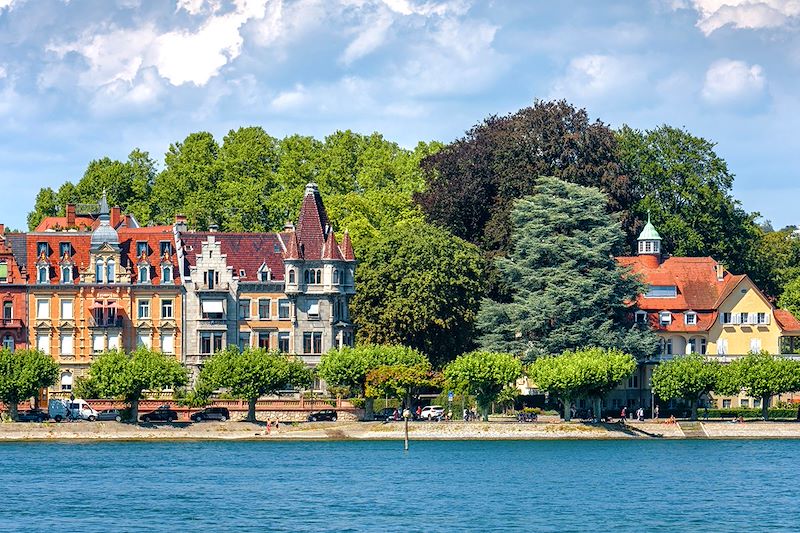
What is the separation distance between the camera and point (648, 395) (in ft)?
438

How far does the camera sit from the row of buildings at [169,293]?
131375 millimetres

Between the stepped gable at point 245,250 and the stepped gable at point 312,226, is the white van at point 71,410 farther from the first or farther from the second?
the stepped gable at point 312,226

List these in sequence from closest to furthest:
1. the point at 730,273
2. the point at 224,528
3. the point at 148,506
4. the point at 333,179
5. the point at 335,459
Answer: the point at 224,528 → the point at 148,506 → the point at 335,459 → the point at 730,273 → the point at 333,179

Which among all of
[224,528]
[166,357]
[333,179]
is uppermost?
[333,179]

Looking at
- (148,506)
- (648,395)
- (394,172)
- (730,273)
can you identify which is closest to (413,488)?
(148,506)

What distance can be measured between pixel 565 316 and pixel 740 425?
12718mm

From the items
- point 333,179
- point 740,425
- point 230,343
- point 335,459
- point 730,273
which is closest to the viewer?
point 335,459

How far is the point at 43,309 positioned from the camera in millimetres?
131500

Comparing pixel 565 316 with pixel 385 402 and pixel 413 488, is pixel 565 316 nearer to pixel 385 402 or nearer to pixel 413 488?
pixel 385 402

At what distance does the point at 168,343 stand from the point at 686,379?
34.2 m

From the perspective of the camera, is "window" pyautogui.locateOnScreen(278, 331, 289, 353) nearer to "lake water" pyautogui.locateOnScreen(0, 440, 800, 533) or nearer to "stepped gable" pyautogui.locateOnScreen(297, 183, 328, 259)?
"stepped gable" pyautogui.locateOnScreen(297, 183, 328, 259)

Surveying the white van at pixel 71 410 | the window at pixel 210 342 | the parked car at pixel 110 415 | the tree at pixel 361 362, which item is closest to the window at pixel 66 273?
the window at pixel 210 342

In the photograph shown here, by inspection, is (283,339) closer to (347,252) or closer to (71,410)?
(347,252)

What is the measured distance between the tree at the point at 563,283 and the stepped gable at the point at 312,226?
40.4 feet
